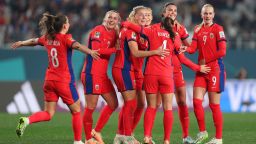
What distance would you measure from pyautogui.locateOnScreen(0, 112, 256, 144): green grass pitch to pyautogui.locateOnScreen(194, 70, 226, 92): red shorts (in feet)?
3.26

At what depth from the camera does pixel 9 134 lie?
1542 cm

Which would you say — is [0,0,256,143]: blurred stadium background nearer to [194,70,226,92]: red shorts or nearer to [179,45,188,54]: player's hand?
[194,70,226,92]: red shorts

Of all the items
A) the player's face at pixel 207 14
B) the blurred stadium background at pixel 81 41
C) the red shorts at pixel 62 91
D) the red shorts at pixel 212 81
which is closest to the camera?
the red shorts at pixel 62 91

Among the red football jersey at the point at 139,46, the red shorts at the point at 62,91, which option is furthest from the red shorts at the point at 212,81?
the red shorts at the point at 62,91

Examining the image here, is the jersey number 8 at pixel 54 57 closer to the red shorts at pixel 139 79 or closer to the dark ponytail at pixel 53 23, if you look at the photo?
the dark ponytail at pixel 53 23

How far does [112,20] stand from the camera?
43.4 feet

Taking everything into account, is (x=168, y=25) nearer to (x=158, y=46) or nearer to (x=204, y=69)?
(x=158, y=46)

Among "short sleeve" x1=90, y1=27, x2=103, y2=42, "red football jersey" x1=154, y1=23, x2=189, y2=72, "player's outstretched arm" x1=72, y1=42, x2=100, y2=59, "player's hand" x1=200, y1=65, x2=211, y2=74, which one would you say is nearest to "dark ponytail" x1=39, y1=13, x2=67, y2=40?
"player's outstretched arm" x1=72, y1=42, x2=100, y2=59

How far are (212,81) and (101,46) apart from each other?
6.65ft

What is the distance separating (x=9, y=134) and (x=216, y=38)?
4.56 meters

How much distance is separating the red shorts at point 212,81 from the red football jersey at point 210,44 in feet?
0.58

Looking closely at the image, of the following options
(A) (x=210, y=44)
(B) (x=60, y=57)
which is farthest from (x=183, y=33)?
(B) (x=60, y=57)

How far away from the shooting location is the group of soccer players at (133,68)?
12.5 metres

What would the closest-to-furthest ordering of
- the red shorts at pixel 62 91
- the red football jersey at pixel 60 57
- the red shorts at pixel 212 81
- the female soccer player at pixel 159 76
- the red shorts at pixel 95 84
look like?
the red football jersey at pixel 60 57 → the red shorts at pixel 62 91 → the female soccer player at pixel 159 76 → the red shorts at pixel 95 84 → the red shorts at pixel 212 81
